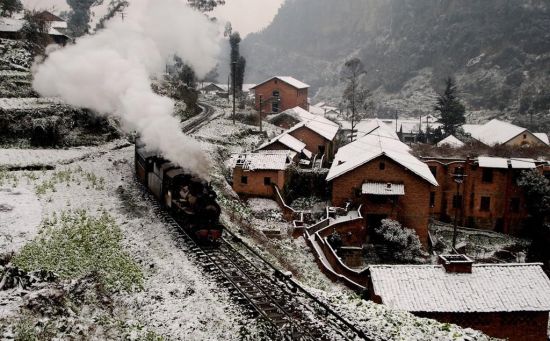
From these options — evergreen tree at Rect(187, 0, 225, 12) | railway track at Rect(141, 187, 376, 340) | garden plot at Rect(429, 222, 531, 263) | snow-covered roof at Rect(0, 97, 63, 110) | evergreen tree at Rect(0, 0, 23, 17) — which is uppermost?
evergreen tree at Rect(187, 0, 225, 12)

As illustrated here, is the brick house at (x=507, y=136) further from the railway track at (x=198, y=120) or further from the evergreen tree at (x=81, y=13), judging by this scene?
the evergreen tree at (x=81, y=13)

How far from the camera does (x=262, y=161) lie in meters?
33.1

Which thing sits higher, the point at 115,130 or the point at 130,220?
the point at 115,130

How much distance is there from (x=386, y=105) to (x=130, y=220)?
9108cm

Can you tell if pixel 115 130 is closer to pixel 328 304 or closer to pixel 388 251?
pixel 388 251

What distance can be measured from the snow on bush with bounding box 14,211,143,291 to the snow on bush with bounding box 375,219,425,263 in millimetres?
16196

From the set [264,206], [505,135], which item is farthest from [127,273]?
[505,135]

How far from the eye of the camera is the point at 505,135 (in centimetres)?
5194

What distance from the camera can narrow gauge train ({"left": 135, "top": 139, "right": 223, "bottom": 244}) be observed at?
17859mm

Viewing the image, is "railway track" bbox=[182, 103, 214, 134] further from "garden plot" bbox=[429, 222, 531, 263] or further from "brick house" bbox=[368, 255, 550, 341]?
"brick house" bbox=[368, 255, 550, 341]

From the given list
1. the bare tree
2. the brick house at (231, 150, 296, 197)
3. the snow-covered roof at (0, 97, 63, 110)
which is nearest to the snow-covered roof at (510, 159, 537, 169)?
the brick house at (231, 150, 296, 197)

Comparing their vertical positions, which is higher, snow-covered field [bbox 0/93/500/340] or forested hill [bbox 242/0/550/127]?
forested hill [bbox 242/0/550/127]

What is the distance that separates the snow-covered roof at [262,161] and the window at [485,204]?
15181 mm

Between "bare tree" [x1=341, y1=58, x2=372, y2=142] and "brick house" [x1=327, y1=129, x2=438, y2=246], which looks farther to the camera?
"bare tree" [x1=341, y1=58, x2=372, y2=142]
